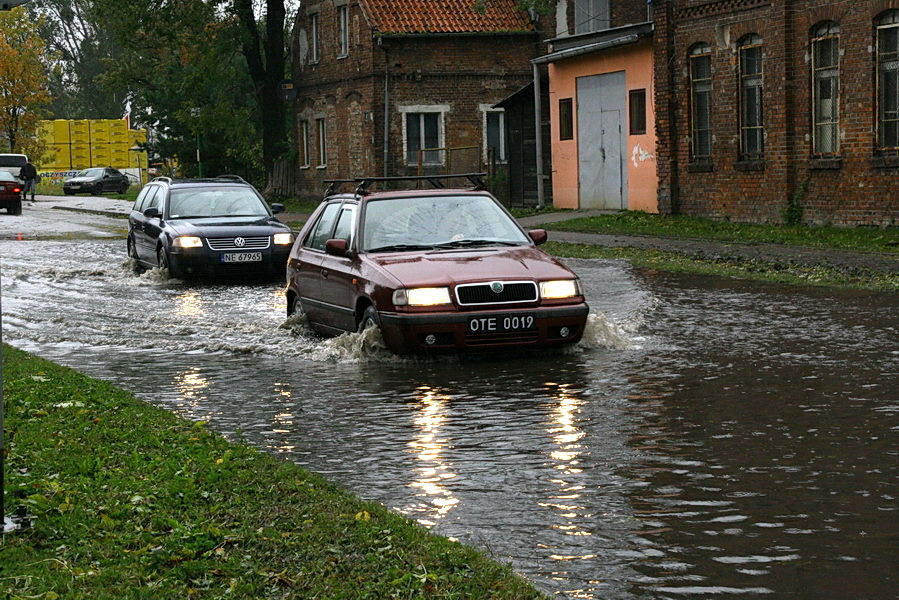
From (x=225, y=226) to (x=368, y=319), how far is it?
9.24m

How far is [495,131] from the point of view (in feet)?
157

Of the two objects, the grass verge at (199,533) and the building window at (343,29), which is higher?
the building window at (343,29)

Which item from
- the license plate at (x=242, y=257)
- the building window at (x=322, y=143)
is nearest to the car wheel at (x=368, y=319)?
the license plate at (x=242, y=257)

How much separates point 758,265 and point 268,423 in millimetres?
12826

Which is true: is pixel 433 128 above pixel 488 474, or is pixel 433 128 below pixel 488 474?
above

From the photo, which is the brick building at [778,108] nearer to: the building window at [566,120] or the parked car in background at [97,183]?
the building window at [566,120]

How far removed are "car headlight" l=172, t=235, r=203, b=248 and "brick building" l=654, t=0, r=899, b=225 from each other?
1191 centimetres

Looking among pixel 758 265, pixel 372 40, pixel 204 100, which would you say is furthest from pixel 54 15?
pixel 758 265

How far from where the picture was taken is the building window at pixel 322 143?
5102 centimetres

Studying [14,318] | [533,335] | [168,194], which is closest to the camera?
[533,335]

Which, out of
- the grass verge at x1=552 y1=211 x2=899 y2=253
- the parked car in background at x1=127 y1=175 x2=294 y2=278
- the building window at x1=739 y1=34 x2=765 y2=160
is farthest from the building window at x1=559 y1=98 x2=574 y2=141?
the parked car in background at x1=127 y1=175 x2=294 y2=278

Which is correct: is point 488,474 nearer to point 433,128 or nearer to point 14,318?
point 14,318

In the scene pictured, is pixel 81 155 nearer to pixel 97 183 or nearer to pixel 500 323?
pixel 97 183

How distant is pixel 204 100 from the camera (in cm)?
5366
